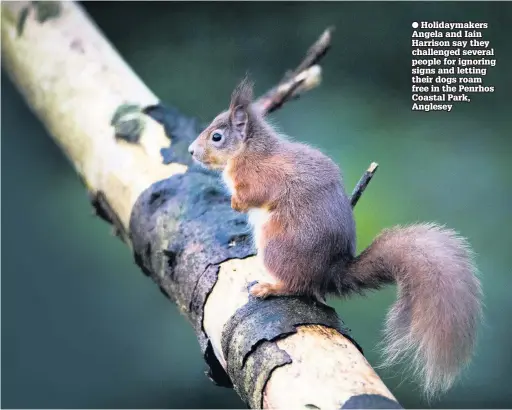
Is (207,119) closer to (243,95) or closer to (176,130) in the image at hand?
(176,130)

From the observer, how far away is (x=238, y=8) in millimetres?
3246

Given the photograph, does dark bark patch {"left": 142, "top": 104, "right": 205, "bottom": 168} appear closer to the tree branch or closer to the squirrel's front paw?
the tree branch

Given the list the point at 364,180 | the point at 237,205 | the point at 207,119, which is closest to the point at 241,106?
the point at 237,205

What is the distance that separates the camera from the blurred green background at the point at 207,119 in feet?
8.28

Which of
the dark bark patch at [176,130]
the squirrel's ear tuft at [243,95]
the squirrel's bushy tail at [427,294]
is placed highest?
the dark bark patch at [176,130]

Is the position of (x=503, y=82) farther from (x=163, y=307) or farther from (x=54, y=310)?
(x=54, y=310)

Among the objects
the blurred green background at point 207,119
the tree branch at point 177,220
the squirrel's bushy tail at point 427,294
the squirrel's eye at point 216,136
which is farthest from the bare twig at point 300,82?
the squirrel's bushy tail at point 427,294

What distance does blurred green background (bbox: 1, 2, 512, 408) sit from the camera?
8.28ft

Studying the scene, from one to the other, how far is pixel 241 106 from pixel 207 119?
1.31m

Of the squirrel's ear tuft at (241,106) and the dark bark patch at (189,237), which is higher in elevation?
the squirrel's ear tuft at (241,106)

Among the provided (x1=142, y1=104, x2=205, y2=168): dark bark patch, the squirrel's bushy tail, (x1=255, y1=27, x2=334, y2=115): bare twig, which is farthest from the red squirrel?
(x1=255, y1=27, x2=334, y2=115): bare twig

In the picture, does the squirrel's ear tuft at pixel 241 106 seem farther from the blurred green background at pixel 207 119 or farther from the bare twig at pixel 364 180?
the blurred green background at pixel 207 119

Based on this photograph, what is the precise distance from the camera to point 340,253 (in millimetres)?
1580

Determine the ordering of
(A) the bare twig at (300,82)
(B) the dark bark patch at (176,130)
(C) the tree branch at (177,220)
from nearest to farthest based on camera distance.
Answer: (C) the tree branch at (177,220), (B) the dark bark patch at (176,130), (A) the bare twig at (300,82)
